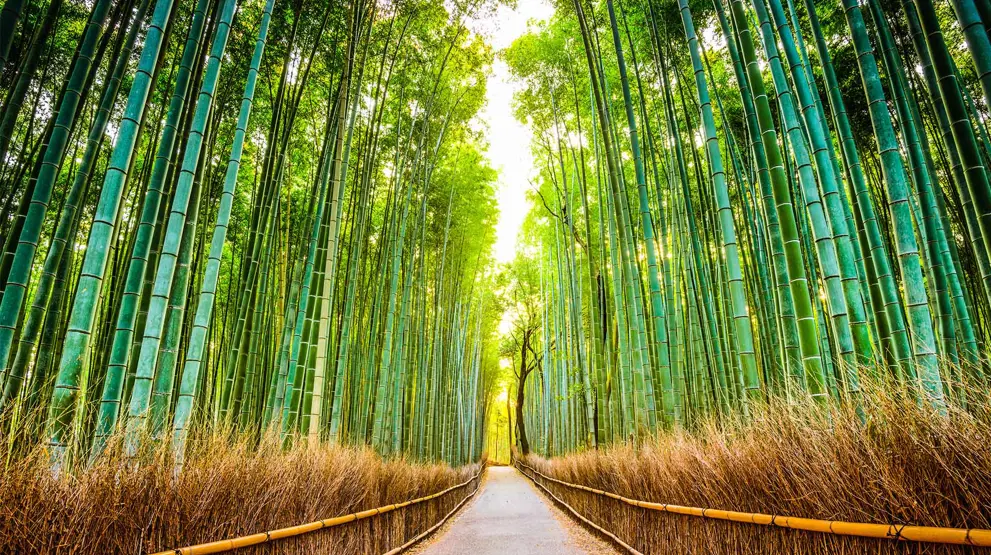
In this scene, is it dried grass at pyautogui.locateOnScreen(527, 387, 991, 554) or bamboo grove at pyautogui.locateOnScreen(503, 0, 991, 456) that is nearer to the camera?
dried grass at pyautogui.locateOnScreen(527, 387, 991, 554)

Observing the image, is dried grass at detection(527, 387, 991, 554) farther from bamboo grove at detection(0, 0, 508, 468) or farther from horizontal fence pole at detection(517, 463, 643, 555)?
bamboo grove at detection(0, 0, 508, 468)

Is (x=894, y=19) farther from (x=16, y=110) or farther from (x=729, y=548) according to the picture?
(x=16, y=110)

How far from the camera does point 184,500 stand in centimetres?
152

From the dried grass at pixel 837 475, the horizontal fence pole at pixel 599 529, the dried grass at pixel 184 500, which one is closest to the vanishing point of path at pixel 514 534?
the horizontal fence pole at pixel 599 529

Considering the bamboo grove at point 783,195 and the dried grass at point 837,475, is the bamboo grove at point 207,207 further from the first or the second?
the dried grass at point 837,475

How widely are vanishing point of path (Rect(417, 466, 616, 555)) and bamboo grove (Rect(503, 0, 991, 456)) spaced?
44.9 inches

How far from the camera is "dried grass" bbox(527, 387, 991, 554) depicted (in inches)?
44.1

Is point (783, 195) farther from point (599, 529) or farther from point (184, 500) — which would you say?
point (599, 529)

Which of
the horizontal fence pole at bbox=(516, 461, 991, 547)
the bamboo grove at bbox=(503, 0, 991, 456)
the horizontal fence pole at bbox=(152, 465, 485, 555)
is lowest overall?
the horizontal fence pole at bbox=(152, 465, 485, 555)

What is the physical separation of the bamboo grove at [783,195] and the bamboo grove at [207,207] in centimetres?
189

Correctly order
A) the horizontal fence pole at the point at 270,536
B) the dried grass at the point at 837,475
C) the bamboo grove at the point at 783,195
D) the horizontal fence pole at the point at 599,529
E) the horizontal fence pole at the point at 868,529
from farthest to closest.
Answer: the horizontal fence pole at the point at 599,529
the bamboo grove at the point at 783,195
the horizontal fence pole at the point at 270,536
the dried grass at the point at 837,475
the horizontal fence pole at the point at 868,529

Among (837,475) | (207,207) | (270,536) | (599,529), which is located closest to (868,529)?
(837,475)

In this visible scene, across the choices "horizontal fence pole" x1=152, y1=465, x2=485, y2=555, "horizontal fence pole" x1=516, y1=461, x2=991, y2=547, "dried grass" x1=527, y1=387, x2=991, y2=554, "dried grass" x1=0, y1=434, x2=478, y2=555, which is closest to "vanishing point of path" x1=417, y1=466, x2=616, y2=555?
"horizontal fence pole" x1=152, y1=465, x2=485, y2=555

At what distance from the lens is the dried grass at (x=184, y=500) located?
1.13 metres
